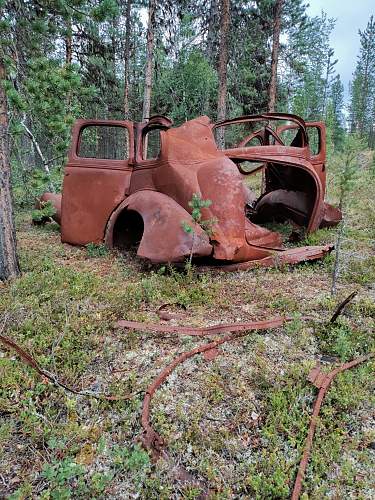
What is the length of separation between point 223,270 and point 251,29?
1230cm

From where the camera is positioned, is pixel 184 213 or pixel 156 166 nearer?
pixel 184 213

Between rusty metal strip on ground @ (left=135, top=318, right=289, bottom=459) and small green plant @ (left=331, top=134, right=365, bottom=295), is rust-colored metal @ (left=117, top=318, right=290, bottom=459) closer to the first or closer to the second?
rusty metal strip on ground @ (left=135, top=318, right=289, bottom=459)

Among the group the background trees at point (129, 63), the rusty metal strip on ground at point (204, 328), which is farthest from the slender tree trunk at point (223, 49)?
the rusty metal strip on ground at point (204, 328)

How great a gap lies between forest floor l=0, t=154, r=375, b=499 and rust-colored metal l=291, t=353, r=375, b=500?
43 mm

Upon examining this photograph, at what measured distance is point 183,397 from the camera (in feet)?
7.70

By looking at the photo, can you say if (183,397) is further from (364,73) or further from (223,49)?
(364,73)

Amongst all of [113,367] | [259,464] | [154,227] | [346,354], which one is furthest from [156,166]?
[259,464]

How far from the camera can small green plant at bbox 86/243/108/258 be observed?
205 inches

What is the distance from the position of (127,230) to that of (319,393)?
13.5 ft

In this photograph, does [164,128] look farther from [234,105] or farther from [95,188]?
[234,105]

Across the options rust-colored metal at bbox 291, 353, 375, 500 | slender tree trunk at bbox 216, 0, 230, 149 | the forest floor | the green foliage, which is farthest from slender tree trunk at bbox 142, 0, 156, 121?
rust-colored metal at bbox 291, 353, 375, 500

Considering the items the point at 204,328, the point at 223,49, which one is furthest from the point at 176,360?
the point at 223,49

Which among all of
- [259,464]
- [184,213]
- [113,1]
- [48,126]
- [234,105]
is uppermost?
[234,105]

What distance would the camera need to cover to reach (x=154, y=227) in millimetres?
4227
